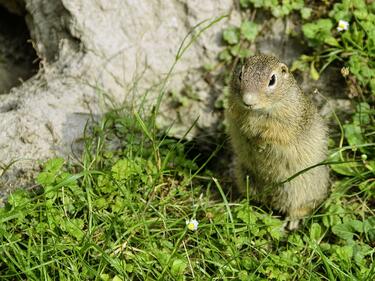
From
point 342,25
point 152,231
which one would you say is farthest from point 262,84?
point 342,25

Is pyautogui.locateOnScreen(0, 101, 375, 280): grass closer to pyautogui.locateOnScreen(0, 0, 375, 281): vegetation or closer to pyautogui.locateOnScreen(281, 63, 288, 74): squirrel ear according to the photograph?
pyautogui.locateOnScreen(0, 0, 375, 281): vegetation

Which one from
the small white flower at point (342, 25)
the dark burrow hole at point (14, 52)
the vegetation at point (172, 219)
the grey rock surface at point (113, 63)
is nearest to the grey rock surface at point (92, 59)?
the grey rock surface at point (113, 63)

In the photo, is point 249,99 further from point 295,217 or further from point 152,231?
point 295,217

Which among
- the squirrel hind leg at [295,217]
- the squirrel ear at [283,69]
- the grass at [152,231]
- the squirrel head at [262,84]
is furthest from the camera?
the squirrel hind leg at [295,217]

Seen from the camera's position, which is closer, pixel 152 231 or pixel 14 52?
pixel 152 231

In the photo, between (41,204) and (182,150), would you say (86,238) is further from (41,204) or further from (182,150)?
(182,150)

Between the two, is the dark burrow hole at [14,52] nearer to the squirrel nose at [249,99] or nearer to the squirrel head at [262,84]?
the squirrel head at [262,84]

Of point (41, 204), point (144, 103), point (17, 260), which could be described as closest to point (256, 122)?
point (144, 103)
